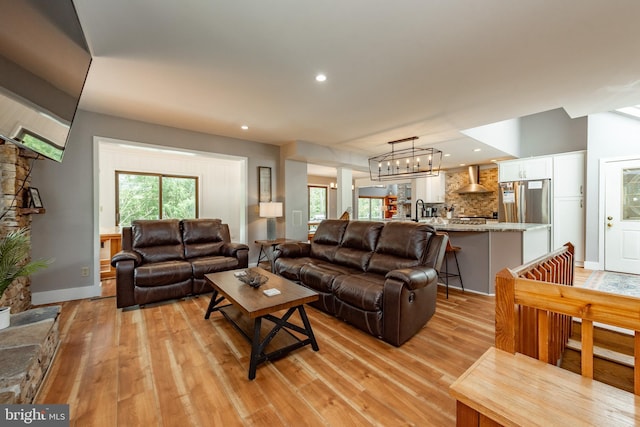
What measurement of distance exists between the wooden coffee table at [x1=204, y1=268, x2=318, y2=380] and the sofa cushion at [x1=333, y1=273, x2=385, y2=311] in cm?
41

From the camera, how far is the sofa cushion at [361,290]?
232cm

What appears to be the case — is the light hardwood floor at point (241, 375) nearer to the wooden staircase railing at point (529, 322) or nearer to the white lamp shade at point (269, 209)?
the wooden staircase railing at point (529, 322)

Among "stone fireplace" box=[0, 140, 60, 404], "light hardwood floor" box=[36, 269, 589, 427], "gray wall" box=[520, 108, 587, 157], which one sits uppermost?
"gray wall" box=[520, 108, 587, 157]

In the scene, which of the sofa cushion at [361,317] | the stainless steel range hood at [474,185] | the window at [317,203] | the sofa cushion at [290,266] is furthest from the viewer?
the window at [317,203]

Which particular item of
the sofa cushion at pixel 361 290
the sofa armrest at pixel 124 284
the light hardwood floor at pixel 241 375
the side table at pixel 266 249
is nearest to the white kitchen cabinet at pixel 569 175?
the light hardwood floor at pixel 241 375

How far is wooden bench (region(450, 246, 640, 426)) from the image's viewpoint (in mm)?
900

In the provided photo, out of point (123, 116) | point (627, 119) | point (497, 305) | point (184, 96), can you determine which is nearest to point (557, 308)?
point (497, 305)

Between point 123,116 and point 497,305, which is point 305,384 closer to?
point 497,305

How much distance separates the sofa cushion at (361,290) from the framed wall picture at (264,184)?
3.06m

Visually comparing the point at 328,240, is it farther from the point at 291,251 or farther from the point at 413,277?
the point at 413,277

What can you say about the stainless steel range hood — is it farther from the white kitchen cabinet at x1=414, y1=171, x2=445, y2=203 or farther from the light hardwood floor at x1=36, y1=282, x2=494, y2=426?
the light hardwood floor at x1=36, y1=282, x2=494, y2=426

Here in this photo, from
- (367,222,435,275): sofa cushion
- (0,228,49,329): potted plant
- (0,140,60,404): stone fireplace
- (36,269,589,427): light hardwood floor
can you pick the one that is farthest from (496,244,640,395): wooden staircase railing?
(0,228,49,329): potted plant

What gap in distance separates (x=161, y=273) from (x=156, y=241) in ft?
2.60

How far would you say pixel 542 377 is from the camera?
3.55ft
